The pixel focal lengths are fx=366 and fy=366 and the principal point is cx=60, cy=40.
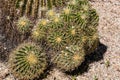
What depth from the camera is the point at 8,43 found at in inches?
322

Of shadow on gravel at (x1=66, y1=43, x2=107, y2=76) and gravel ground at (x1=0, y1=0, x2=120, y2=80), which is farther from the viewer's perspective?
shadow on gravel at (x1=66, y1=43, x2=107, y2=76)

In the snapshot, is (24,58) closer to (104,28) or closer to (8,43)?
(8,43)

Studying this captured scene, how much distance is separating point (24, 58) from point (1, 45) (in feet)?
→ 3.92

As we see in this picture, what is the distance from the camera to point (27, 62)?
281 inches

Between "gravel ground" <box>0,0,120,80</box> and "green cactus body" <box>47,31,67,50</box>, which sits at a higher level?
"green cactus body" <box>47,31,67,50</box>

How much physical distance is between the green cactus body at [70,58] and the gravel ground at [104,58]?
0.39 m

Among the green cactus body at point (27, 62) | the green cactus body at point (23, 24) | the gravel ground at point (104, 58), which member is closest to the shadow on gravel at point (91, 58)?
the gravel ground at point (104, 58)

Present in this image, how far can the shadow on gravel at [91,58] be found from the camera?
7.93 meters

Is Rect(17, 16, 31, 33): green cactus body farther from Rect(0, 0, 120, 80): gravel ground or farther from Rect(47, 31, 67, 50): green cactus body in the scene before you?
Rect(0, 0, 120, 80): gravel ground

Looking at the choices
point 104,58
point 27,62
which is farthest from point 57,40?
point 104,58

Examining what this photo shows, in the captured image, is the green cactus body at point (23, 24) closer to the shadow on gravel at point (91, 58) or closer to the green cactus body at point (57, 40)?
the green cactus body at point (57, 40)

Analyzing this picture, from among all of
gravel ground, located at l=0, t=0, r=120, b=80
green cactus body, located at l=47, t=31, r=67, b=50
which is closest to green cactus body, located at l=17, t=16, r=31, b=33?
green cactus body, located at l=47, t=31, r=67, b=50

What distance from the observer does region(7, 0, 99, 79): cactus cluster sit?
7.23m

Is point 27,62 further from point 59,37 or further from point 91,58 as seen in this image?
point 91,58
